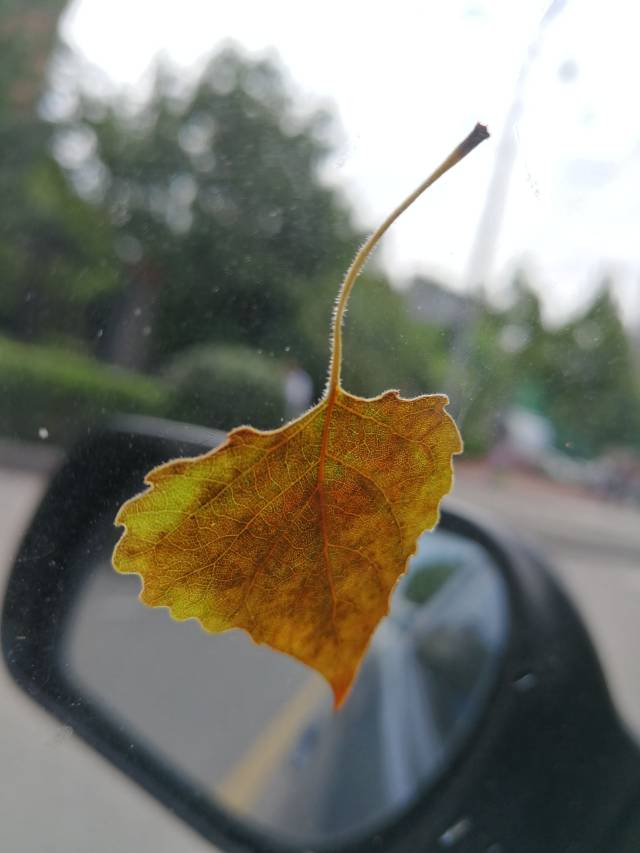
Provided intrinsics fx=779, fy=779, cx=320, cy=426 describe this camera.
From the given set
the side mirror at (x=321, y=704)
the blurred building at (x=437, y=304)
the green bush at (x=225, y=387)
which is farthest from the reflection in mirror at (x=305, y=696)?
the blurred building at (x=437, y=304)

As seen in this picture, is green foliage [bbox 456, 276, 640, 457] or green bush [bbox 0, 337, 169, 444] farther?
green bush [bbox 0, 337, 169, 444]

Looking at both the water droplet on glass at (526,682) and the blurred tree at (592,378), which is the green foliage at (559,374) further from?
the water droplet on glass at (526,682)

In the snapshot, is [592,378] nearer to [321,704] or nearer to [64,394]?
[64,394]

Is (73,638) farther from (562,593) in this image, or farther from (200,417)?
(562,593)

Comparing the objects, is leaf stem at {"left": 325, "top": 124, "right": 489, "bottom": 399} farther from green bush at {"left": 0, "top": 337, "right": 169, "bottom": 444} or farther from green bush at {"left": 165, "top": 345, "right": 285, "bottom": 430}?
green bush at {"left": 0, "top": 337, "right": 169, "bottom": 444}

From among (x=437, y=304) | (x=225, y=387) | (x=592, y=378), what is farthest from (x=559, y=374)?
(x=225, y=387)

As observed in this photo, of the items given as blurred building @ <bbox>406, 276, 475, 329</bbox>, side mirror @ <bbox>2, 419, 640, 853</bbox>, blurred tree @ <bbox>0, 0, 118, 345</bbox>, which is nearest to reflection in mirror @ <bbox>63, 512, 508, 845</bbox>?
side mirror @ <bbox>2, 419, 640, 853</bbox>
